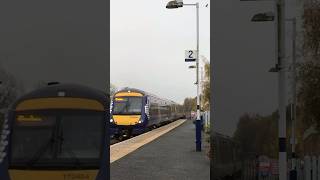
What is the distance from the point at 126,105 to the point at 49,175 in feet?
104

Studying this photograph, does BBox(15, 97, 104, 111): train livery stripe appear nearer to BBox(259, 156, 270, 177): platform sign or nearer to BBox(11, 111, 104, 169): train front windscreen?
BBox(11, 111, 104, 169): train front windscreen

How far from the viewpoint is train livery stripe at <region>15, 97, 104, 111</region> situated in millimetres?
11250

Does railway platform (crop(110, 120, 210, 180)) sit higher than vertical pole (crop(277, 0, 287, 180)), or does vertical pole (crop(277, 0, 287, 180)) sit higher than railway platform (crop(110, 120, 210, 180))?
vertical pole (crop(277, 0, 287, 180))

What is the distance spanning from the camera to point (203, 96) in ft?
145

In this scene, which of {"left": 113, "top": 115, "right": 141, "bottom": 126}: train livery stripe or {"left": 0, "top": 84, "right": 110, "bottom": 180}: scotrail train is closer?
{"left": 0, "top": 84, "right": 110, "bottom": 180}: scotrail train

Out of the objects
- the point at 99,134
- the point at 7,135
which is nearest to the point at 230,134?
the point at 99,134

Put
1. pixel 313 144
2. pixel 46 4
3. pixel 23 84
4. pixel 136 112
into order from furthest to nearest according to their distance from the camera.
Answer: pixel 136 112
pixel 313 144
pixel 46 4
pixel 23 84

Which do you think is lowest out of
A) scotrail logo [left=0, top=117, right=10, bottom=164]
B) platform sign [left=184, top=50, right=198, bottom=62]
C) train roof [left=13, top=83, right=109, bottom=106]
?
scotrail logo [left=0, top=117, right=10, bottom=164]

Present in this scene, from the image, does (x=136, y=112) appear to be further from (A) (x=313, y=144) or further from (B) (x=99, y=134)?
(B) (x=99, y=134)

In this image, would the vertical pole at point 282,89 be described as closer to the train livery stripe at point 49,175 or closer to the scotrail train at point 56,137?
the scotrail train at point 56,137

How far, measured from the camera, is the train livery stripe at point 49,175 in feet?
35.4

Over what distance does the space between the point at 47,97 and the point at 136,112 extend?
3071 cm

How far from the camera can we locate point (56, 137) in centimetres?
1104

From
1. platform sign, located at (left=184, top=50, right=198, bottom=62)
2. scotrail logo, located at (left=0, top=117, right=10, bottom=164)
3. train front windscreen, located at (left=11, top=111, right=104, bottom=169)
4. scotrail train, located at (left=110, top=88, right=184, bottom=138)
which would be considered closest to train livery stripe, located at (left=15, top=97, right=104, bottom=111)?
train front windscreen, located at (left=11, top=111, right=104, bottom=169)
